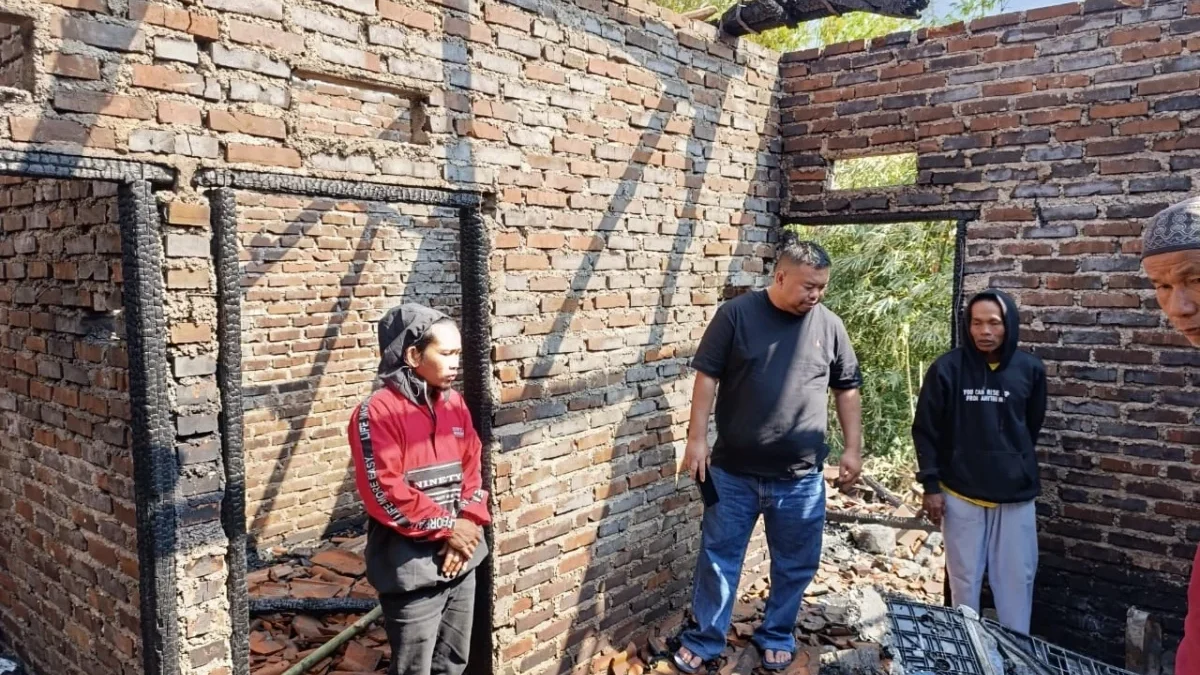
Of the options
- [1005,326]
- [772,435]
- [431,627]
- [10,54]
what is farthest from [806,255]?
[10,54]

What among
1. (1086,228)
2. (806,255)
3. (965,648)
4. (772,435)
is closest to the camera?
(965,648)

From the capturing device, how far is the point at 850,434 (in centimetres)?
404

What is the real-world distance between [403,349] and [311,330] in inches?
125

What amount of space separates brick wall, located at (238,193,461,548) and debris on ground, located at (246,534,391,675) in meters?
0.49

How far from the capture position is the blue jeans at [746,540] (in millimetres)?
3887

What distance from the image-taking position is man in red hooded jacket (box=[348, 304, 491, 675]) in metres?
2.76

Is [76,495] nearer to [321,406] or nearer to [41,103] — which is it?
[41,103]

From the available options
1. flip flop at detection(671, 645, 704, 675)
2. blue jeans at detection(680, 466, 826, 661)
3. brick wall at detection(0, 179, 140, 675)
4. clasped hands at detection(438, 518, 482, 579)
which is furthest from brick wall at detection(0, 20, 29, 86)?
flip flop at detection(671, 645, 704, 675)

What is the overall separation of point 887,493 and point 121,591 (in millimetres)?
5947

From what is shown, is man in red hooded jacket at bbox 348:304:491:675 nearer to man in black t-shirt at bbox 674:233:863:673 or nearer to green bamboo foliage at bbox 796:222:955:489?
man in black t-shirt at bbox 674:233:863:673

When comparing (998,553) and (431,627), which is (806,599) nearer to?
(998,553)

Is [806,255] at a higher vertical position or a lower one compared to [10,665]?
higher

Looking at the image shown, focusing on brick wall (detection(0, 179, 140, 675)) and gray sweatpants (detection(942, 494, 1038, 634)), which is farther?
gray sweatpants (detection(942, 494, 1038, 634))

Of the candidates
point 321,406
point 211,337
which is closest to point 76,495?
point 211,337
